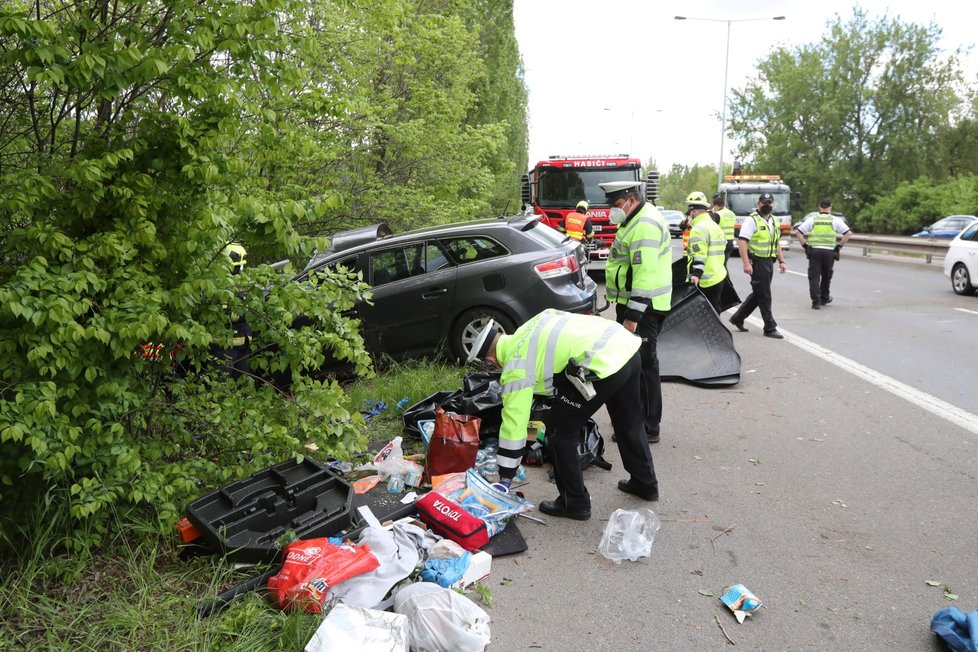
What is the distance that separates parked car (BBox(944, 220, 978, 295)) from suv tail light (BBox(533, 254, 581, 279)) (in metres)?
9.33

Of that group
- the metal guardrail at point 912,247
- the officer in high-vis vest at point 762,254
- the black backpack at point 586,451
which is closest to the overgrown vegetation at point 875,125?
the metal guardrail at point 912,247

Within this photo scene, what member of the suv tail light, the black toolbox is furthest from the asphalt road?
the suv tail light

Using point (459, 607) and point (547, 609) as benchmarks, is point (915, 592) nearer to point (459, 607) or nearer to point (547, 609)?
point (547, 609)

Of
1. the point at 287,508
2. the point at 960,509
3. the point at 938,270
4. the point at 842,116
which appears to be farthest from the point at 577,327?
the point at 842,116

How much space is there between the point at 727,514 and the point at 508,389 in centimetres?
164

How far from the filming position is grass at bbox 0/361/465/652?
10.2 ft

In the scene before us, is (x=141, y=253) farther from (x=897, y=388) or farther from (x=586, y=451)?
(x=897, y=388)

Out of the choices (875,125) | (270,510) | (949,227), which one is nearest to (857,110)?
(875,125)

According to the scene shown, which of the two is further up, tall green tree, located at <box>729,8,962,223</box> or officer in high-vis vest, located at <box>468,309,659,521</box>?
tall green tree, located at <box>729,8,962,223</box>

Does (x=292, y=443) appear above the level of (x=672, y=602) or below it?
above

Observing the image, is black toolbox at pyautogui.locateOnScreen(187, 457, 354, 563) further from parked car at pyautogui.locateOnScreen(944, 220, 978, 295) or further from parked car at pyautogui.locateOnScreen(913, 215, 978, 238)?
parked car at pyautogui.locateOnScreen(913, 215, 978, 238)

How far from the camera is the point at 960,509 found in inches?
174

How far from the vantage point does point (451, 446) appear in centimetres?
496

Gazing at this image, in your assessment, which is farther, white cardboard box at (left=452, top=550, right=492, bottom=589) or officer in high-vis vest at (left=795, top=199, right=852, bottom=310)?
officer in high-vis vest at (left=795, top=199, right=852, bottom=310)
